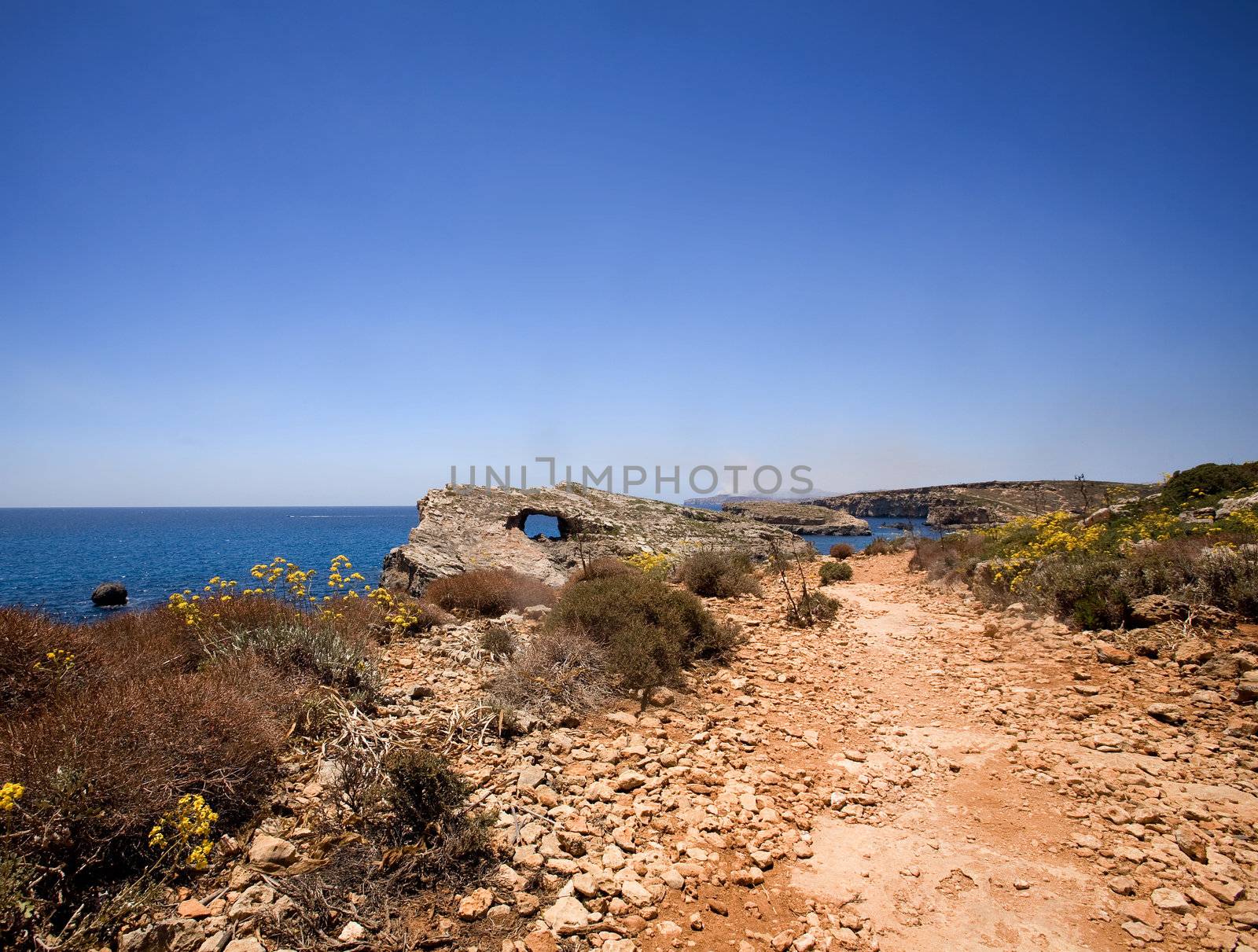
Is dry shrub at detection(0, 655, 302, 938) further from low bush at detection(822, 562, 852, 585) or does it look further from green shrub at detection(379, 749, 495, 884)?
low bush at detection(822, 562, 852, 585)

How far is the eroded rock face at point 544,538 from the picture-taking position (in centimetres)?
1169

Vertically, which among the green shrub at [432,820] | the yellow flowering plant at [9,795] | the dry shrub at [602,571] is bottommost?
the green shrub at [432,820]

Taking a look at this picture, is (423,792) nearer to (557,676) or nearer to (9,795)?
(9,795)

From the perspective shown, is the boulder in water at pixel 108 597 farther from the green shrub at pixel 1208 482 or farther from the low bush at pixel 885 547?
the green shrub at pixel 1208 482

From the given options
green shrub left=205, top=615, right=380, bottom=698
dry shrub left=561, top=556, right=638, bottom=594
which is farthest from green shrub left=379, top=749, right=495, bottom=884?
dry shrub left=561, top=556, right=638, bottom=594

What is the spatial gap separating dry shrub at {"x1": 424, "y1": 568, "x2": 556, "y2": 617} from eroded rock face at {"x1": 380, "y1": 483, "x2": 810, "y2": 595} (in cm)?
111

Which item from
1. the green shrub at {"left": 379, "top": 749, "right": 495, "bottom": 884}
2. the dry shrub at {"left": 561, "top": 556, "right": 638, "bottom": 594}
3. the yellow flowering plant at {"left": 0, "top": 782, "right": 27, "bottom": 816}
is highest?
the yellow flowering plant at {"left": 0, "top": 782, "right": 27, "bottom": 816}

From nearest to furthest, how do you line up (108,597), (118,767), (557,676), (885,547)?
(118,767) < (557,676) < (108,597) < (885,547)

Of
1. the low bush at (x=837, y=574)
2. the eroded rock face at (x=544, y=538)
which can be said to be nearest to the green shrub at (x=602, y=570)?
the eroded rock face at (x=544, y=538)

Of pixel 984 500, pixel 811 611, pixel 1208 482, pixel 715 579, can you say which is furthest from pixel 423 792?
pixel 984 500

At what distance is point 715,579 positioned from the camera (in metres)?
11.2

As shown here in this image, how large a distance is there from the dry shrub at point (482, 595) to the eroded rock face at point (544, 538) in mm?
1115

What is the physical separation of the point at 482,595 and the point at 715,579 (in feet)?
15.2

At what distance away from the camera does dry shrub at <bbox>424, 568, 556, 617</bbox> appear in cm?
918
